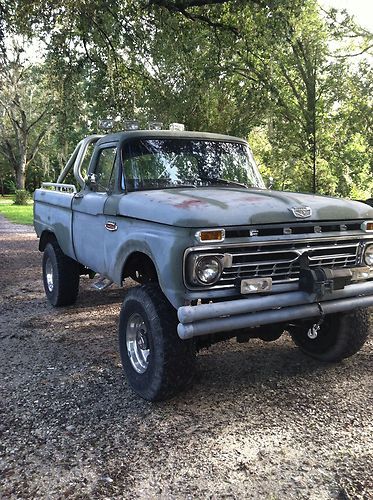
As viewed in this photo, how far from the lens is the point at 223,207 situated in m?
3.56

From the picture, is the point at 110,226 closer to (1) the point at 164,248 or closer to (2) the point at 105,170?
(2) the point at 105,170

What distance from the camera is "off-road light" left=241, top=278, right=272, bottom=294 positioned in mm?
3529

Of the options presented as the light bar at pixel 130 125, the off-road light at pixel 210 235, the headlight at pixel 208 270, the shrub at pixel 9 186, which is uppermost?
the light bar at pixel 130 125

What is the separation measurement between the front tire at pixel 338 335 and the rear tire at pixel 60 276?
3.17 m

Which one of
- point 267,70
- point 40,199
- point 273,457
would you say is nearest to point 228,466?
point 273,457

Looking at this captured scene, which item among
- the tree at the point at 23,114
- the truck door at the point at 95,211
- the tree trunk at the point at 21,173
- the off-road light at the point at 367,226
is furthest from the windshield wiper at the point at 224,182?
the tree trunk at the point at 21,173

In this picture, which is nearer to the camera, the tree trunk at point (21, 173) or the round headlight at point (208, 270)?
the round headlight at point (208, 270)

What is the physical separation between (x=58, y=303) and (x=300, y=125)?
15899 mm

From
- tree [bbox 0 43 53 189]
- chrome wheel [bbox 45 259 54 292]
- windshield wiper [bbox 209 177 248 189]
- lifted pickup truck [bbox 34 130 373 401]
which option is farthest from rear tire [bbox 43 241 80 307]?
tree [bbox 0 43 53 189]

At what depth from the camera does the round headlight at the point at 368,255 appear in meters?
4.21

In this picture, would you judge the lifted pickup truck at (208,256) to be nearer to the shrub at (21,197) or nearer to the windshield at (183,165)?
the windshield at (183,165)

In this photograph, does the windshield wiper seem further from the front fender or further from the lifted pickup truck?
the front fender

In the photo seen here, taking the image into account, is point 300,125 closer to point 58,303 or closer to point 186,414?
point 58,303

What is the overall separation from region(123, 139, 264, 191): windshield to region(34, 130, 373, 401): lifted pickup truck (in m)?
0.01
